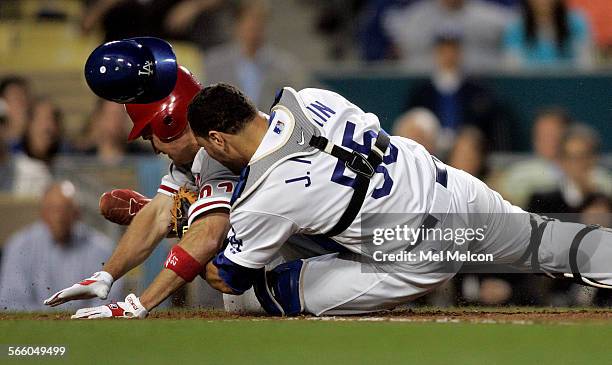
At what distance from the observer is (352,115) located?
17.9ft

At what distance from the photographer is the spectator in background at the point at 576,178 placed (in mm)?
6949

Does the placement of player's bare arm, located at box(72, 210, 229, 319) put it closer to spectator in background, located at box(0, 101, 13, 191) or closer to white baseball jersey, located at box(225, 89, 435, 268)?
white baseball jersey, located at box(225, 89, 435, 268)

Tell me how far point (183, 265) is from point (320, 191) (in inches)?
31.3

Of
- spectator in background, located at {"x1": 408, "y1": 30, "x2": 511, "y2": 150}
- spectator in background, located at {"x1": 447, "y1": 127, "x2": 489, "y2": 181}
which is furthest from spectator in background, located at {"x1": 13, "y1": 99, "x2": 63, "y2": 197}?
spectator in background, located at {"x1": 447, "y1": 127, "x2": 489, "y2": 181}

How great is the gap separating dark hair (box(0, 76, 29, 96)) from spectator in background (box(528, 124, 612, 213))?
5.11m

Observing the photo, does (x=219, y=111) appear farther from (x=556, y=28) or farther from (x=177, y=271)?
(x=556, y=28)

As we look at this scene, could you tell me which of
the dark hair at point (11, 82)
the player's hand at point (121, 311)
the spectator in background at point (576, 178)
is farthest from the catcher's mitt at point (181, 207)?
the dark hair at point (11, 82)

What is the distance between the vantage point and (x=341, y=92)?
9.39m

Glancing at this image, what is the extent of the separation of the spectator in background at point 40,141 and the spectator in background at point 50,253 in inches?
23.4

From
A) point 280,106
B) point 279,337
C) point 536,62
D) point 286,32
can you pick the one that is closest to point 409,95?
point 536,62

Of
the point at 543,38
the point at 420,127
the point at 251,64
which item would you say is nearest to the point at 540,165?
the point at 420,127

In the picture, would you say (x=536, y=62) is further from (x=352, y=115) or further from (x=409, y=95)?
(x=352, y=115)

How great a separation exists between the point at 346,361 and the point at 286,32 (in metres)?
7.94

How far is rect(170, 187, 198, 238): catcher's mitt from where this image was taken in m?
6.03
